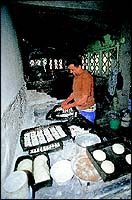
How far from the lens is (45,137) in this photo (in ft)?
9.18

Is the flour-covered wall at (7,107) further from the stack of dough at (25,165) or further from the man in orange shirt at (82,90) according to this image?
the man in orange shirt at (82,90)

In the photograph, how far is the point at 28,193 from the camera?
71.9 inches

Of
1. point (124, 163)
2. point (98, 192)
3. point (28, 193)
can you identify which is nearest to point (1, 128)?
point (28, 193)

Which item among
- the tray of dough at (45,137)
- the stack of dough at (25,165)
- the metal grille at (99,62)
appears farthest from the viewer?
the metal grille at (99,62)

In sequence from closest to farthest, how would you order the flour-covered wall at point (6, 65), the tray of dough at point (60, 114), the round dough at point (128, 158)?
the round dough at point (128, 158) < the flour-covered wall at point (6, 65) < the tray of dough at point (60, 114)

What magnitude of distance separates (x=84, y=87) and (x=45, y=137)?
72.0 inches

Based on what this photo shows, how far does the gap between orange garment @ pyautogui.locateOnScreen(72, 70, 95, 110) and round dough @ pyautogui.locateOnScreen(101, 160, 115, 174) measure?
2.34 m

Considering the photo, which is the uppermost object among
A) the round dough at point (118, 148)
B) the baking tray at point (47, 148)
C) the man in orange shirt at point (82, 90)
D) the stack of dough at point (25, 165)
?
the man in orange shirt at point (82, 90)

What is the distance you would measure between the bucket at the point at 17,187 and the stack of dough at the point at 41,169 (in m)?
0.17

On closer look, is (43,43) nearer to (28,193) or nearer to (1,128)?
(1,128)

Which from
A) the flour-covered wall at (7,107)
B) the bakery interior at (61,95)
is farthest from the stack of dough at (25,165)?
the flour-covered wall at (7,107)

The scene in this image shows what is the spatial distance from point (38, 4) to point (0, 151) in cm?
202

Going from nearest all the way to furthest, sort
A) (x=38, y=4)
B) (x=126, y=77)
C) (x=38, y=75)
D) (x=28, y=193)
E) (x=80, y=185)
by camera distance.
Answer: (x=28, y=193)
(x=80, y=185)
(x=38, y=4)
(x=38, y=75)
(x=126, y=77)

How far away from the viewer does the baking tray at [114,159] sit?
6.25 ft
